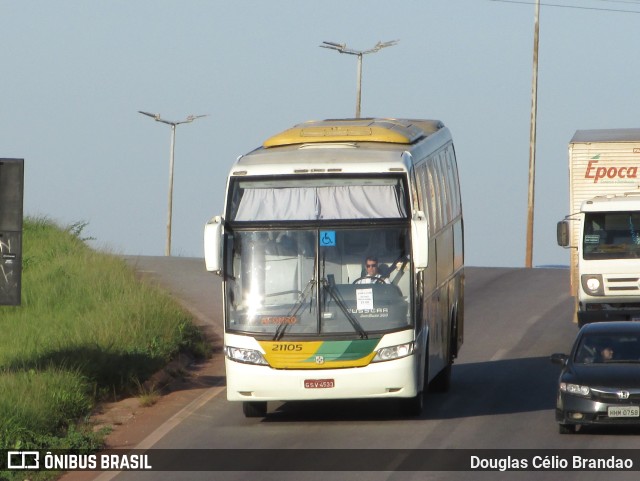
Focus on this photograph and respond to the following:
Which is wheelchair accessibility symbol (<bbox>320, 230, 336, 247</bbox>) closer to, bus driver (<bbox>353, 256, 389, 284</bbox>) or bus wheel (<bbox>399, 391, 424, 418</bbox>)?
bus driver (<bbox>353, 256, 389, 284</bbox>)

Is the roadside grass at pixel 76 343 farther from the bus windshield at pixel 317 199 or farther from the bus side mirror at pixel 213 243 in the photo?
the bus windshield at pixel 317 199

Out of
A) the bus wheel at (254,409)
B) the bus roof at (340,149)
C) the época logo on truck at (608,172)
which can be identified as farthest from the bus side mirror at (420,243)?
the época logo on truck at (608,172)

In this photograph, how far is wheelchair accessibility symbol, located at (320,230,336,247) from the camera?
58.5 ft

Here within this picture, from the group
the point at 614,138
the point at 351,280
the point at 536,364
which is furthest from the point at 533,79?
the point at 351,280

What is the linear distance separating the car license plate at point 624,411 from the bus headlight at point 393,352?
8.39 feet

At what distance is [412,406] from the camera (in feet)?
61.1

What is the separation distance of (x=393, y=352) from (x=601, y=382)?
2551 millimetres

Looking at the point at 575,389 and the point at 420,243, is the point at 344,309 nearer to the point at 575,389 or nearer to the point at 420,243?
the point at 420,243

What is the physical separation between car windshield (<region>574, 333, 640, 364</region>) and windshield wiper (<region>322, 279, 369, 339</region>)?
8.96ft

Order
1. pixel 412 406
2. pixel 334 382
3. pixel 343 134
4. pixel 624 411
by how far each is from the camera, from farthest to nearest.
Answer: pixel 343 134, pixel 412 406, pixel 334 382, pixel 624 411

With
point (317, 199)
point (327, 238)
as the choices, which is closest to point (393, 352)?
point (327, 238)

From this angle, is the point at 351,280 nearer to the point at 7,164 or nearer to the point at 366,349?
the point at 366,349

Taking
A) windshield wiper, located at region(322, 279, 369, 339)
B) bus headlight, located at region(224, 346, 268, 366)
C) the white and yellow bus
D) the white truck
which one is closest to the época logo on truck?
the white truck

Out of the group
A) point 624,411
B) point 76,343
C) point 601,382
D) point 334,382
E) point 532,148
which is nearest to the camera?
point 624,411
